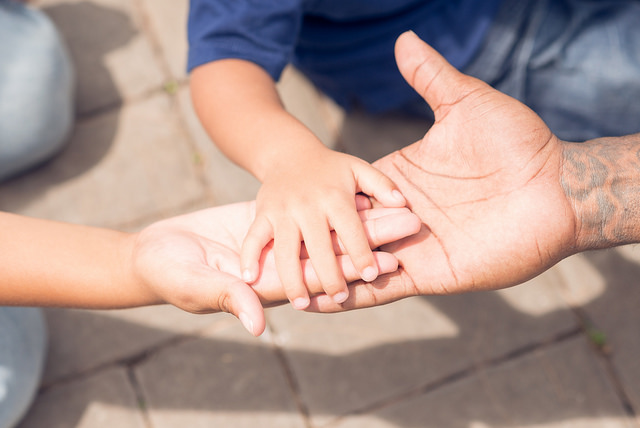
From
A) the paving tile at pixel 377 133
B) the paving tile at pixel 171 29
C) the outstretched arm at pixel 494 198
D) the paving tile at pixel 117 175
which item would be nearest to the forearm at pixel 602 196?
the outstretched arm at pixel 494 198

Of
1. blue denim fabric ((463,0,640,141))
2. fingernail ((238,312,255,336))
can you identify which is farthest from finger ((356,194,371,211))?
blue denim fabric ((463,0,640,141))

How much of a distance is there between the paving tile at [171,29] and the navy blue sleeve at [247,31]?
91 cm

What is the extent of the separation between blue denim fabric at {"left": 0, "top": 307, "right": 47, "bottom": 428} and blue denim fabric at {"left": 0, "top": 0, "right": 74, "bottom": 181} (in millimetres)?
671

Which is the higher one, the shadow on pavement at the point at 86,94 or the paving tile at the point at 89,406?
the shadow on pavement at the point at 86,94

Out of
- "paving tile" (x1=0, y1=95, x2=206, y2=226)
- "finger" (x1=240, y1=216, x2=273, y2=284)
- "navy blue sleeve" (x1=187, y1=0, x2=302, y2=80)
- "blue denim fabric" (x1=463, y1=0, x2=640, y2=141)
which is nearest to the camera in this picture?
"finger" (x1=240, y1=216, x2=273, y2=284)

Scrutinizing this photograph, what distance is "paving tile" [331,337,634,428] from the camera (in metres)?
2.00

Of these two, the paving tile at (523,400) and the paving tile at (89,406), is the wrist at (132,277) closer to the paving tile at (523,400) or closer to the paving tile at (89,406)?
the paving tile at (89,406)

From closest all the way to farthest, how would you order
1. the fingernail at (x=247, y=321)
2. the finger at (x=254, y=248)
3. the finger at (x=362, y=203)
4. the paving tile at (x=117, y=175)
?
the fingernail at (x=247, y=321) → the finger at (x=254, y=248) → the finger at (x=362, y=203) → the paving tile at (x=117, y=175)

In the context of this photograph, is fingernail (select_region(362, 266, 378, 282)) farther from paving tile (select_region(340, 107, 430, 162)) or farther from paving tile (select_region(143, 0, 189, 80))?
paving tile (select_region(143, 0, 189, 80))

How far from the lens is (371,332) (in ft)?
6.97

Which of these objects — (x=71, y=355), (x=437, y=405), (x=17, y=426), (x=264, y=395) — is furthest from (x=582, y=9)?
(x=17, y=426)

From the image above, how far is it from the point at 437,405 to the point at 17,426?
155 centimetres

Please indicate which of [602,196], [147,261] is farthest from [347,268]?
[602,196]

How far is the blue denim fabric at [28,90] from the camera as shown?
2.15 metres
